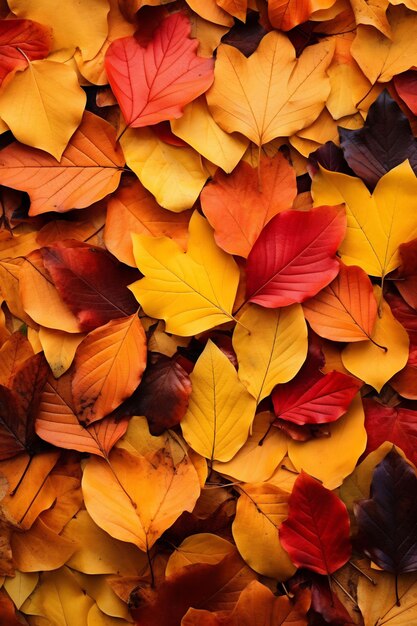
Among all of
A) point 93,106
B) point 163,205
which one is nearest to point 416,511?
point 163,205

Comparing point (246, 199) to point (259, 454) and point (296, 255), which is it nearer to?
point (296, 255)

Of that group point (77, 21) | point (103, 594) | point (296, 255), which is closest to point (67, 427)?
point (103, 594)

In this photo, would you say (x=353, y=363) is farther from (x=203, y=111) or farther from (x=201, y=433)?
(x=203, y=111)

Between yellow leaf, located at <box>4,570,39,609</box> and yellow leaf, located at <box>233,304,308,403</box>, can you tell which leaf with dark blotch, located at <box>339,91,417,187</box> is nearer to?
yellow leaf, located at <box>233,304,308,403</box>

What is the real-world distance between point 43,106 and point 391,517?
0.47 metres

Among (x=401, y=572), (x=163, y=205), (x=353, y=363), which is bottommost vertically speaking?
(x=401, y=572)

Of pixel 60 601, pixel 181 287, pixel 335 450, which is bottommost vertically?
pixel 60 601

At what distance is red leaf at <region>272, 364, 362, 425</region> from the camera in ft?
2.21

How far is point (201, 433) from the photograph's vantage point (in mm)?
687

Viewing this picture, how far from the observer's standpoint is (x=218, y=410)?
688 millimetres

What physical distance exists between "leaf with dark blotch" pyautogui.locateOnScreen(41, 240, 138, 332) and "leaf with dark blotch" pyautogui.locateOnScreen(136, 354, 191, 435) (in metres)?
0.06

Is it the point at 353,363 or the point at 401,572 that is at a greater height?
the point at 353,363

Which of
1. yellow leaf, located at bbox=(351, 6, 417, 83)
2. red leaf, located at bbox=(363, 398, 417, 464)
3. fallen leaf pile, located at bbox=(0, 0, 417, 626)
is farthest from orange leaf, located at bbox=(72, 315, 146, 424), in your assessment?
yellow leaf, located at bbox=(351, 6, 417, 83)

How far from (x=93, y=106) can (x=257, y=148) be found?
0.16 m
